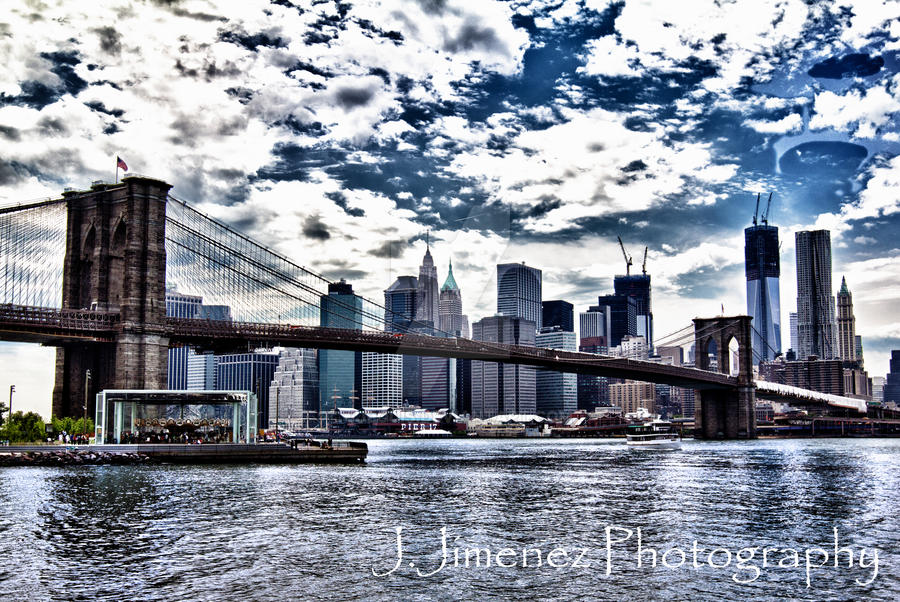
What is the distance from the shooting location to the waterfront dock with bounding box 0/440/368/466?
5944 cm

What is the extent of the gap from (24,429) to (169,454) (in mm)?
16432

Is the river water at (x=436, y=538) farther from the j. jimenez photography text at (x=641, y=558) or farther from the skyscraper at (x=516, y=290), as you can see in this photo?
the skyscraper at (x=516, y=290)

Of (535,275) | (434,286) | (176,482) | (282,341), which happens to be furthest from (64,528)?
(535,275)

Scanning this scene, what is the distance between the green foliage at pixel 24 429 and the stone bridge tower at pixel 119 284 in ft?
11.7

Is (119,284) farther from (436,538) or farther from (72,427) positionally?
(436,538)

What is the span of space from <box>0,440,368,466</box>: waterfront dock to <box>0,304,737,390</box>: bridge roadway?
1020 centimetres

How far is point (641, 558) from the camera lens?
25.1 m

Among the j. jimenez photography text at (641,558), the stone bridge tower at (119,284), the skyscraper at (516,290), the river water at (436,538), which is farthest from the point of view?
the skyscraper at (516,290)

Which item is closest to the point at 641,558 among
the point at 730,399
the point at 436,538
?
the point at 436,538

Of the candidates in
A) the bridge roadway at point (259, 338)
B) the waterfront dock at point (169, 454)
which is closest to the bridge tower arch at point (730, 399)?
the bridge roadway at point (259, 338)

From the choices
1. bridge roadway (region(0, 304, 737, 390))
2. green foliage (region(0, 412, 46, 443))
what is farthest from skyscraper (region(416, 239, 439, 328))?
green foliage (region(0, 412, 46, 443))

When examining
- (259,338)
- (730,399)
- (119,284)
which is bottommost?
(730,399)

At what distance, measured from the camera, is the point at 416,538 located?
28.4 metres

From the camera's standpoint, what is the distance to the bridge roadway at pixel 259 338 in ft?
222
